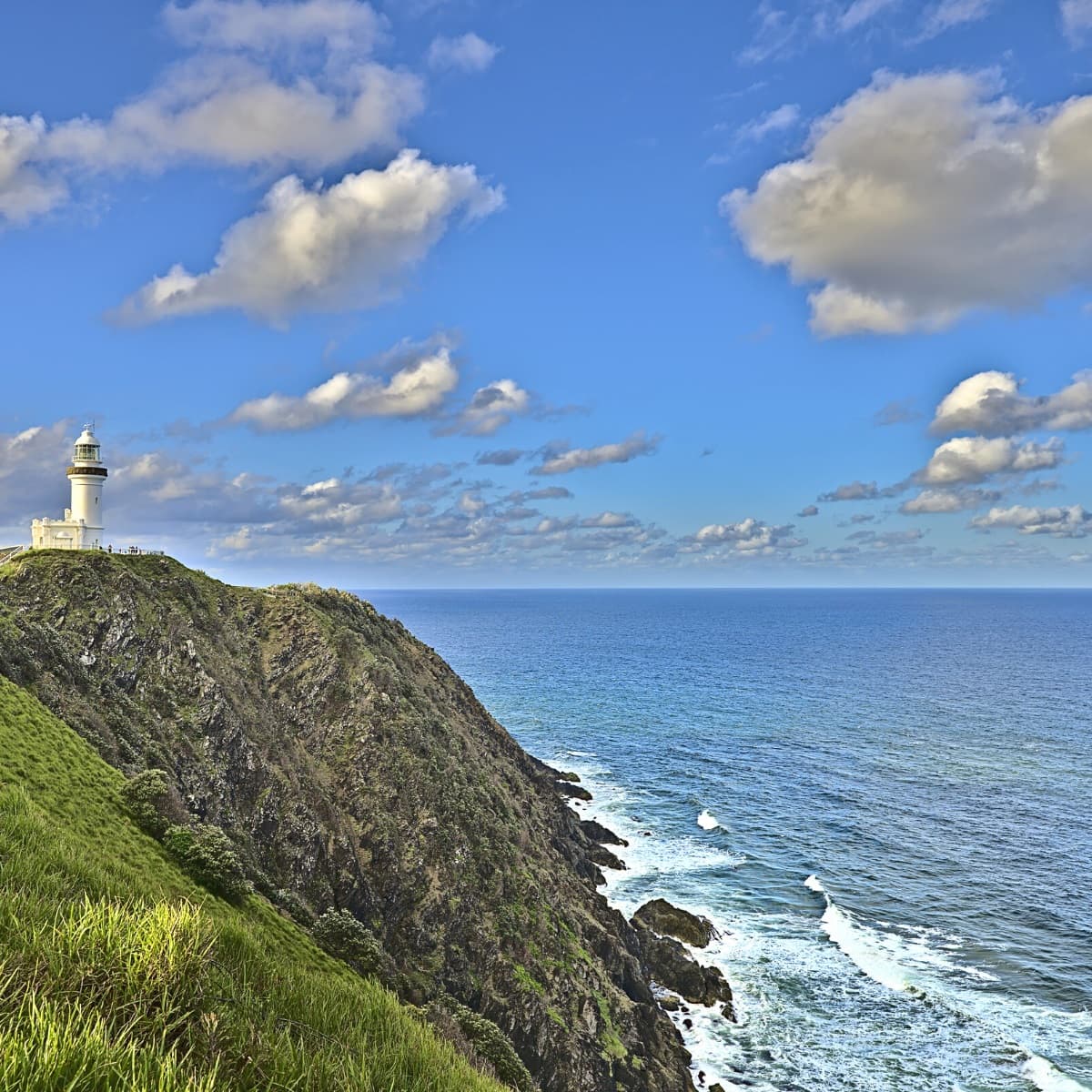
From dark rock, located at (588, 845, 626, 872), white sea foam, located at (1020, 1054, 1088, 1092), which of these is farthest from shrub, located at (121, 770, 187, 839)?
white sea foam, located at (1020, 1054, 1088, 1092)

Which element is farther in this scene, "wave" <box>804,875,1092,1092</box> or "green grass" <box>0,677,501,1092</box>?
"wave" <box>804,875,1092,1092</box>

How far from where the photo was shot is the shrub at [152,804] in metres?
28.1

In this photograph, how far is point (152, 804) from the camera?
29031mm

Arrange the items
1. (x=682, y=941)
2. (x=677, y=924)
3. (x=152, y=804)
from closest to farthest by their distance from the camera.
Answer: (x=152, y=804) < (x=682, y=941) < (x=677, y=924)

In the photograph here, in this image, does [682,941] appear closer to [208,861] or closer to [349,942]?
[349,942]

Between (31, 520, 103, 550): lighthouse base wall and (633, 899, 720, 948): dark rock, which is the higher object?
(31, 520, 103, 550): lighthouse base wall

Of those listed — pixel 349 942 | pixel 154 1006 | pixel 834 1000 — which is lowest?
pixel 834 1000

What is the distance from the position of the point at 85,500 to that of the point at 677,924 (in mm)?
58577

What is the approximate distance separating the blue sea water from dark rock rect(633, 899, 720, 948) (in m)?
1.37

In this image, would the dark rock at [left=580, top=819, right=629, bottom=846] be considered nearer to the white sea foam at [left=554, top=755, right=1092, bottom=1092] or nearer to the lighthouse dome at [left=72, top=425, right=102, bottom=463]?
the white sea foam at [left=554, top=755, right=1092, bottom=1092]

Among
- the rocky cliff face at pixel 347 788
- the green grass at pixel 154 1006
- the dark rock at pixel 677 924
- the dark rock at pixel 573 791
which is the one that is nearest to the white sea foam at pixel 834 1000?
the dark rock at pixel 677 924

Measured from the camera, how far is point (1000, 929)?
51.4 meters

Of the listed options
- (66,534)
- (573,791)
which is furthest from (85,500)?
(573,791)

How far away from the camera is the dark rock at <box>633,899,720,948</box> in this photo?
5219cm
